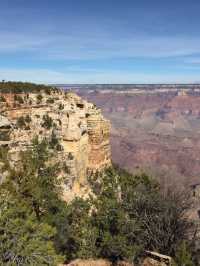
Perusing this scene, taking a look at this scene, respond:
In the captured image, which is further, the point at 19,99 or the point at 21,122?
the point at 19,99

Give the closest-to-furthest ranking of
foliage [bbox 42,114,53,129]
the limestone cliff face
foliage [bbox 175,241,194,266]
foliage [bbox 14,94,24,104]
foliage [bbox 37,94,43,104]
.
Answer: foliage [bbox 175,241,194,266] < the limestone cliff face < foliage [bbox 42,114,53,129] < foliage [bbox 14,94,24,104] < foliage [bbox 37,94,43,104]

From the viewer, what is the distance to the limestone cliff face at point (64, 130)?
121ft

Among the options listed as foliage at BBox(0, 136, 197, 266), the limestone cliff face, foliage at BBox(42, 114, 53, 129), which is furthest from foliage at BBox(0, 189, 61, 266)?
foliage at BBox(42, 114, 53, 129)

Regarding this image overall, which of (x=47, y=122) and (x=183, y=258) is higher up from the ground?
(x=47, y=122)

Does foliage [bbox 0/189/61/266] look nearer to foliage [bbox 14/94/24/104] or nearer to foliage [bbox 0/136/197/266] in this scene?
foliage [bbox 0/136/197/266]

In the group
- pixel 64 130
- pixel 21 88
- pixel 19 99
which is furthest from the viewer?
pixel 21 88

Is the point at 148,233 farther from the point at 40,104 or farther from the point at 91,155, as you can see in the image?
the point at 40,104

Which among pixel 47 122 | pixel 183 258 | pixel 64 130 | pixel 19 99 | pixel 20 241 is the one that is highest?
pixel 19 99

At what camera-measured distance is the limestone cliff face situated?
36906 millimetres

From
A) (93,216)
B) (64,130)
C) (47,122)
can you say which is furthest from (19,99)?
(93,216)

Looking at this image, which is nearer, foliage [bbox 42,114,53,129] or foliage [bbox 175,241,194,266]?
foliage [bbox 175,241,194,266]

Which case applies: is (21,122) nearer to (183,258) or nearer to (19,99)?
(19,99)

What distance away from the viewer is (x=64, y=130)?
39219mm

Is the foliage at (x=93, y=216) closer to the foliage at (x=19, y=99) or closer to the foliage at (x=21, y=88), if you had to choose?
the foliage at (x=19, y=99)
